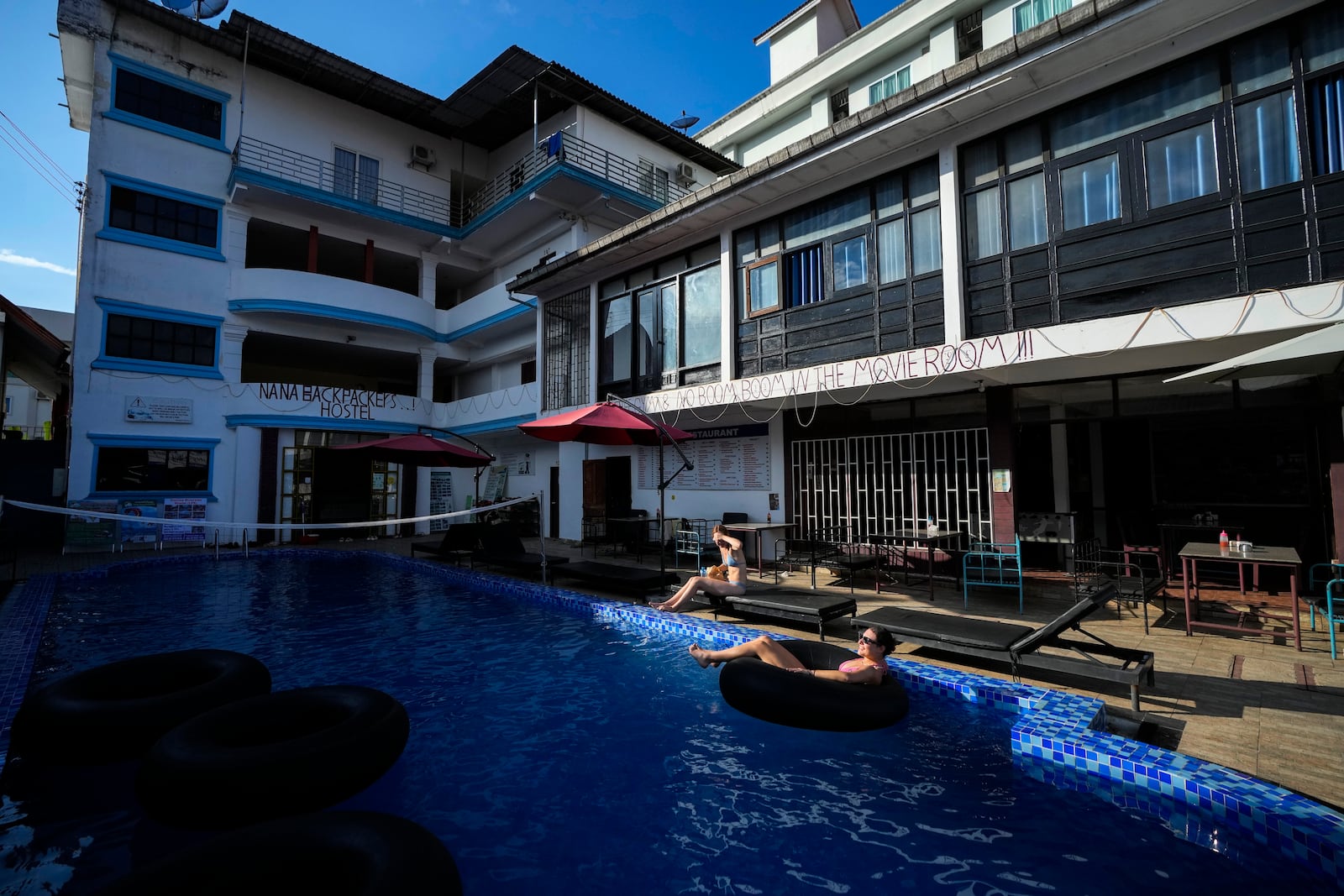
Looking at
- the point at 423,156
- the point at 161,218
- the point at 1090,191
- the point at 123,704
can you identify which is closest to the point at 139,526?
the point at 161,218

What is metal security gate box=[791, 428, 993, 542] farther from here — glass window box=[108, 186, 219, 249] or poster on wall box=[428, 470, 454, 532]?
glass window box=[108, 186, 219, 249]

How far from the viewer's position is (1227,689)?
484 centimetres

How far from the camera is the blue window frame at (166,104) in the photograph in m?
17.0

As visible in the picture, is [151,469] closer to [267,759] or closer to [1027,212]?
[267,759]

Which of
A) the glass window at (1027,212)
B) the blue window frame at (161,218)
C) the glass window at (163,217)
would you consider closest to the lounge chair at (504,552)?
the glass window at (1027,212)

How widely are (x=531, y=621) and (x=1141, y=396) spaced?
940 cm

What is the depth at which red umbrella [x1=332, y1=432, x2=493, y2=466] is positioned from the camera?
12758 mm

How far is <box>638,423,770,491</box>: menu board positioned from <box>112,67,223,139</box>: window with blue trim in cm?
1758

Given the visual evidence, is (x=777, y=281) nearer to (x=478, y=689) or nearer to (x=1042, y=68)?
(x=1042, y=68)

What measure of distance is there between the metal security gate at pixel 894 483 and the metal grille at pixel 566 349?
677cm

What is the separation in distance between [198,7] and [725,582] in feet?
76.9

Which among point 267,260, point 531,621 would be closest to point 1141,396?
point 531,621

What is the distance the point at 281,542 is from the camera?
1802 centimetres

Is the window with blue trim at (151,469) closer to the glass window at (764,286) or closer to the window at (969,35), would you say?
the glass window at (764,286)
